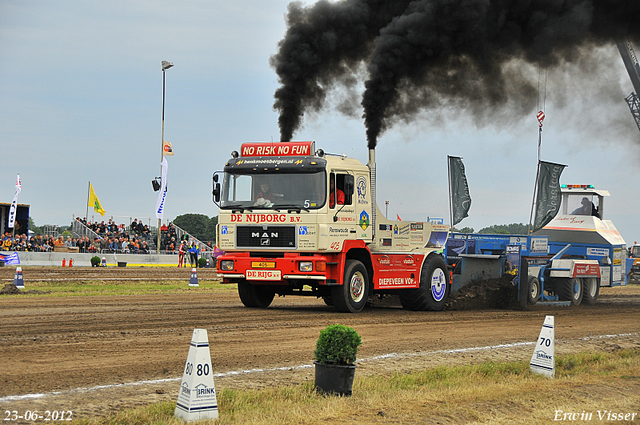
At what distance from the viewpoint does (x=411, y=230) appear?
53.5 feet

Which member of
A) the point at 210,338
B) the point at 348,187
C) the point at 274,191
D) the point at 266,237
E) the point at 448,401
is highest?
the point at 348,187

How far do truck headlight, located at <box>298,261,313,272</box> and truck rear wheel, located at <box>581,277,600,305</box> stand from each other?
10.5m

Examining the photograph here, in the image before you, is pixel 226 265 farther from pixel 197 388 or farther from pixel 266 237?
pixel 197 388

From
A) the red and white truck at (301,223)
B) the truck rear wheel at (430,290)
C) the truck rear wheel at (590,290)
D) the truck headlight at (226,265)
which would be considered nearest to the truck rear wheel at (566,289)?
the truck rear wheel at (590,290)

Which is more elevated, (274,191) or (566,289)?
(274,191)

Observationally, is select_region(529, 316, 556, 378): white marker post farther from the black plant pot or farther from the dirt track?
the black plant pot

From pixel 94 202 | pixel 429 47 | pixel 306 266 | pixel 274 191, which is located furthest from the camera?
pixel 94 202

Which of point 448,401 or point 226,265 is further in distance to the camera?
point 226,265

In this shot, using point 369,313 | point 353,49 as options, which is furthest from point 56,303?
point 353,49

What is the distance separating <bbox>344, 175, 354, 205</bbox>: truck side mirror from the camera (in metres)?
14.4

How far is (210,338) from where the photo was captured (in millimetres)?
10500

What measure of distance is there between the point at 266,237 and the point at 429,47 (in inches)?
310

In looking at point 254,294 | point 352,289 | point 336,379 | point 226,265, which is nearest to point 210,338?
point 226,265

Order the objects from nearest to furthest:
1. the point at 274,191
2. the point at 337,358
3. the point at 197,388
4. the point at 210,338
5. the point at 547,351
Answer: the point at 197,388 < the point at 337,358 < the point at 547,351 < the point at 210,338 < the point at 274,191
